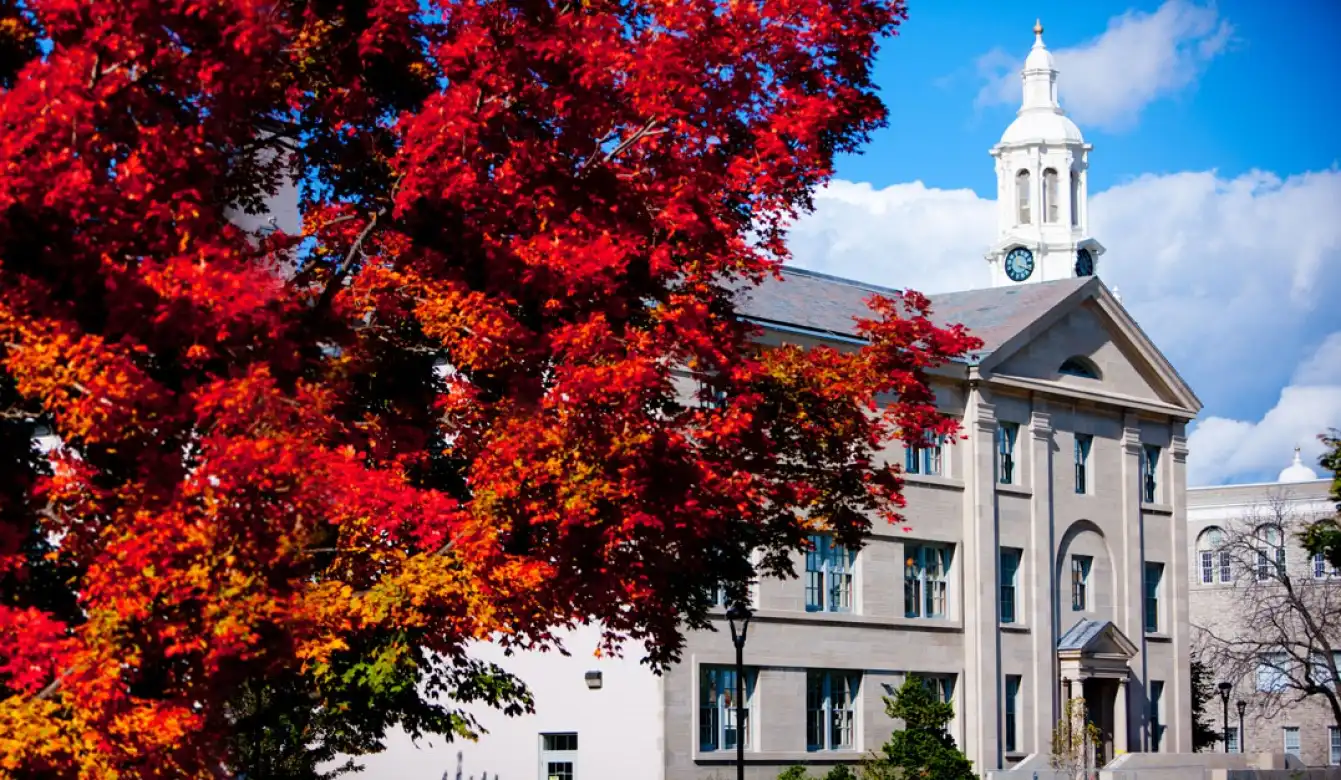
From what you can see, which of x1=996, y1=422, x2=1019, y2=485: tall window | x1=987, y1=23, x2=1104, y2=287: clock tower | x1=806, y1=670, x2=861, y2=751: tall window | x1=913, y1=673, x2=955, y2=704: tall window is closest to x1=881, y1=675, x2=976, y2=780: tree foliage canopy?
x1=806, y1=670, x2=861, y2=751: tall window

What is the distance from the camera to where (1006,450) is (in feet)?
181

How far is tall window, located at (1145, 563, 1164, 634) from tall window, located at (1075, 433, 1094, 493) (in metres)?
4.35

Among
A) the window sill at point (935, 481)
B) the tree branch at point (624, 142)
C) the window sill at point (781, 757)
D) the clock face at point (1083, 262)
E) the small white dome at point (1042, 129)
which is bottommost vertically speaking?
the window sill at point (781, 757)

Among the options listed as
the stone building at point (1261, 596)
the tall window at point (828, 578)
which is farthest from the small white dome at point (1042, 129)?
the tall window at point (828, 578)

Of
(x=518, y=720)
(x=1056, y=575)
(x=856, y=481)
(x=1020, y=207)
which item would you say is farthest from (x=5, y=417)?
(x=1020, y=207)

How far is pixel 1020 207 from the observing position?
114750mm

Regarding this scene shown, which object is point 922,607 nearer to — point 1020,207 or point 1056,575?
point 1056,575

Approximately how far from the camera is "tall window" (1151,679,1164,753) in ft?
195

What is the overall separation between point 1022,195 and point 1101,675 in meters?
62.5

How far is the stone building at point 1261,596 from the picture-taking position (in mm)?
83750

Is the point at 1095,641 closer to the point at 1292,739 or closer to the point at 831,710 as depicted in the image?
the point at 831,710

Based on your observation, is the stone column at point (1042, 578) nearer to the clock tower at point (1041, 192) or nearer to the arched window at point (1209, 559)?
the arched window at point (1209, 559)

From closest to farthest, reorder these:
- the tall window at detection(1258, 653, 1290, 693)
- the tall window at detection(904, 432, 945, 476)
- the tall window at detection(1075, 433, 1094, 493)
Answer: the tall window at detection(904, 432, 945, 476), the tall window at detection(1075, 433, 1094, 493), the tall window at detection(1258, 653, 1290, 693)

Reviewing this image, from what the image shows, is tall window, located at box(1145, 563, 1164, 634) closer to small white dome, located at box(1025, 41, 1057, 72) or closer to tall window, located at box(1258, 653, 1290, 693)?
tall window, located at box(1258, 653, 1290, 693)
